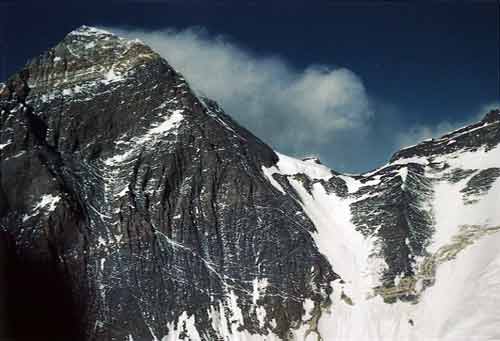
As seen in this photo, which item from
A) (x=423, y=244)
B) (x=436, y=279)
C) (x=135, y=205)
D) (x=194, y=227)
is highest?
(x=423, y=244)

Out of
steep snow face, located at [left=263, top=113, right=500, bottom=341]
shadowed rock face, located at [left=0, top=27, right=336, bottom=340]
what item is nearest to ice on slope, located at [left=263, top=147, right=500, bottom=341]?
steep snow face, located at [left=263, top=113, right=500, bottom=341]

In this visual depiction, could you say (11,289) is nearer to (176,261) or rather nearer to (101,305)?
(101,305)

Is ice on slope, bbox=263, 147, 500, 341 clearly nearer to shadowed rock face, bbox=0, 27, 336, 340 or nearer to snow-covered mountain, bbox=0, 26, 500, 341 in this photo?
snow-covered mountain, bbox=0, 26, 500, 341

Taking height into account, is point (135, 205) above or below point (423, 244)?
below

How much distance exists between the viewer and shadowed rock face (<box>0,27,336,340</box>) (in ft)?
287

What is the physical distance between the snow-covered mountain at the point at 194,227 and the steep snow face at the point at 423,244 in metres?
0.35

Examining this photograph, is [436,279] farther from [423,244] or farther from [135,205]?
[135,205]

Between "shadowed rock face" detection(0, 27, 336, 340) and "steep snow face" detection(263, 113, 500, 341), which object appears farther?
"steep snow face" detection(263, 113, 500, 341)

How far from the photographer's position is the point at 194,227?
10388cm

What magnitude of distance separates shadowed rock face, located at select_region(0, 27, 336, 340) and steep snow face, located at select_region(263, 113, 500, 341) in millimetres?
6530

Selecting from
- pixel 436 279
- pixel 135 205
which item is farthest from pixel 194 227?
pixel 436 279

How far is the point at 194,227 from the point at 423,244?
46.1m

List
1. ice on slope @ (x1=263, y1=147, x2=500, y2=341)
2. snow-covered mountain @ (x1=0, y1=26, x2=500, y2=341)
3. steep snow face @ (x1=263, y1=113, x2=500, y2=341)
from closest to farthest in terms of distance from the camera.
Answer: snow-covered mountain @ (x1=0, y1=26, x2=500, y2=341) → ice on slope @ (x1=263, y1=147, x2=500, y2=341) → steep snow face @ (x1=263, y1=113, x2=500, y2=341)

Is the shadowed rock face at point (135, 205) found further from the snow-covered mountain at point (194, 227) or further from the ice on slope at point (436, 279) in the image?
the ice on slope at point (436, 279)
